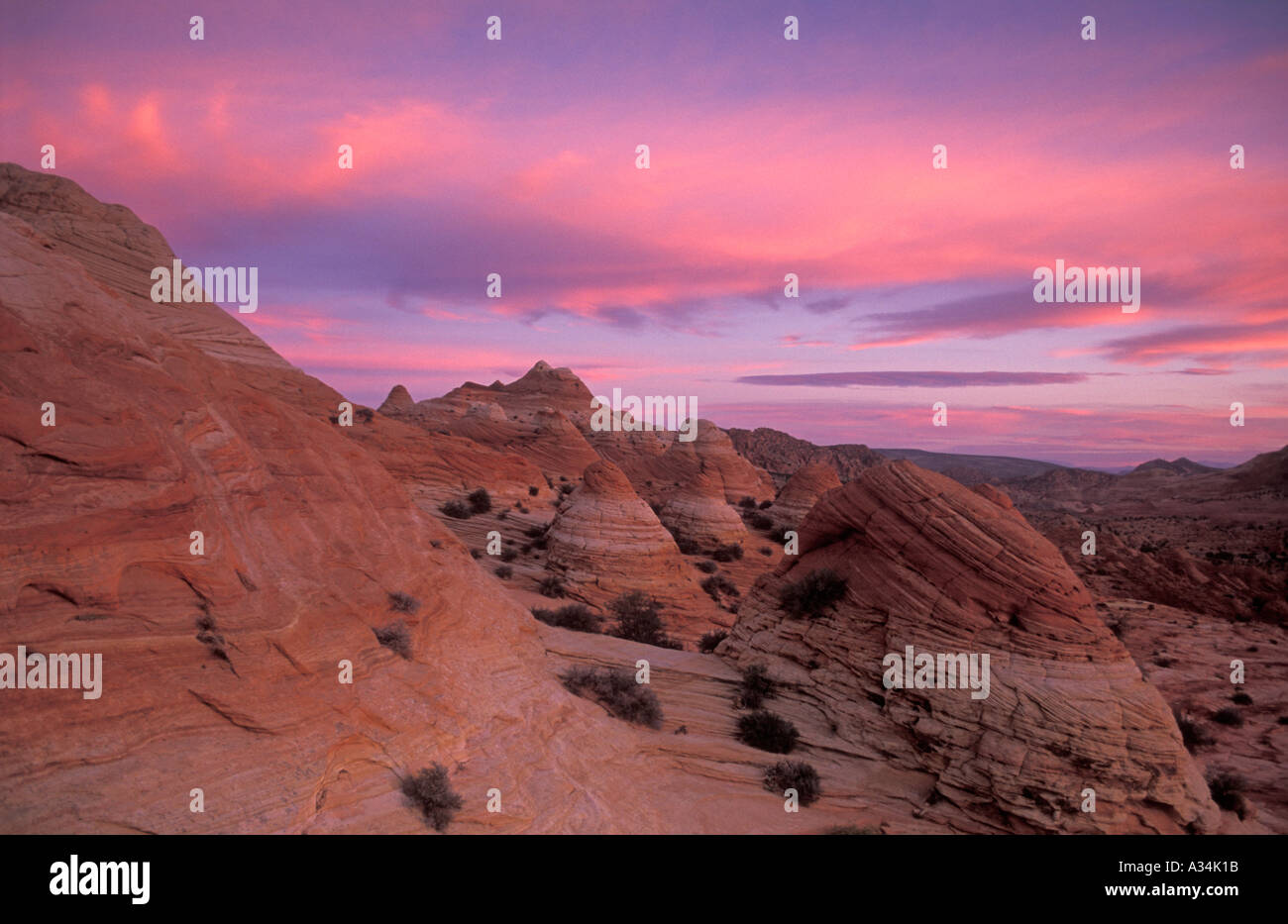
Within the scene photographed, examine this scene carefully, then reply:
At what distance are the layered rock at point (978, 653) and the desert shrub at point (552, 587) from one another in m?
11.0

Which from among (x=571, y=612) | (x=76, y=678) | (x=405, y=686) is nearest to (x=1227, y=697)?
(x=571, y=612)

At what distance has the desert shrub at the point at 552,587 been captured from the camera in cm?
2253

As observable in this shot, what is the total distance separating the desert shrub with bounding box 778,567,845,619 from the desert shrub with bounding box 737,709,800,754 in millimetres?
2417

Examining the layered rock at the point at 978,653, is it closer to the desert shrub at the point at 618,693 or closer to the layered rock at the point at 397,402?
the desert shrub at the point at 618,693

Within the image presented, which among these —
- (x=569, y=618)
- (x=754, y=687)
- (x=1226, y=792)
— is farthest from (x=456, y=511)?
(x=1226, y=792)

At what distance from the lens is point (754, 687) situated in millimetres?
11438

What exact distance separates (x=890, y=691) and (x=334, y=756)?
331 inches

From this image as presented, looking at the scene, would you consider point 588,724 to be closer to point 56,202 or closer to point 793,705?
point 793,705

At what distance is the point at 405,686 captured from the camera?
746cm

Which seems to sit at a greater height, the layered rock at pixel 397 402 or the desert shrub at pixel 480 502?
the layered rock at pixel 397 402

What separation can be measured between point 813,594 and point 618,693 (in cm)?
449

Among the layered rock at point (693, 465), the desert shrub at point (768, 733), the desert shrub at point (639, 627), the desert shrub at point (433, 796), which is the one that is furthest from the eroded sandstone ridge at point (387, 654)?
the layered rock at point (693, 465)

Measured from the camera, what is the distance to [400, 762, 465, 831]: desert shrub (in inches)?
240

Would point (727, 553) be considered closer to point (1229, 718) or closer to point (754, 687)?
point (1229, 718)
